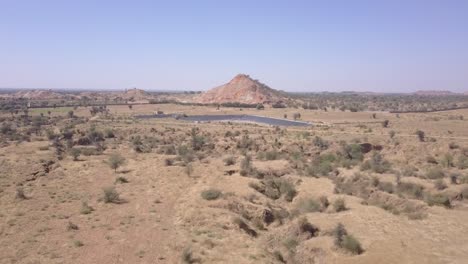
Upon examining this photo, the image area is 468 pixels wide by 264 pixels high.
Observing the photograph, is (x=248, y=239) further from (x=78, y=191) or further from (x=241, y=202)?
(x=78, y=191)

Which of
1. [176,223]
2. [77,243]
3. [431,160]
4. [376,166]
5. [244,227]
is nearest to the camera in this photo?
[77,243]

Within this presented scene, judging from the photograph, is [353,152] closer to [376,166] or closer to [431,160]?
[431,160]

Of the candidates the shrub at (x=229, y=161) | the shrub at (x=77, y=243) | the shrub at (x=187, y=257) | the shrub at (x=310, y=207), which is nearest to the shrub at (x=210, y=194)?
the shrub at (x=310, y=207)

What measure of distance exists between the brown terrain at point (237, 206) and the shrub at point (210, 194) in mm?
71

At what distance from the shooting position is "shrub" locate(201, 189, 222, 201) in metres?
29.9

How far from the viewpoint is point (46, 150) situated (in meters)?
56.1

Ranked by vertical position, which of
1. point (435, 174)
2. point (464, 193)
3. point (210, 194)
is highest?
point (435, 174)

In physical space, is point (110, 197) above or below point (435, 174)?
below

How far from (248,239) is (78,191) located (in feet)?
52.6

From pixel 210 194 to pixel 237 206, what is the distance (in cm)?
285

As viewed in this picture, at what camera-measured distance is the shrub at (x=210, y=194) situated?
29.9 meters

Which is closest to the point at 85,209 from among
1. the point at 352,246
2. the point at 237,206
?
the point at 237,206

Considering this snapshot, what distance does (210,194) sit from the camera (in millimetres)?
30141

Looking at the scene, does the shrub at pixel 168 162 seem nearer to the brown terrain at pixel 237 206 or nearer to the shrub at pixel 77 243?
the brown terrain at pixel 237 206
